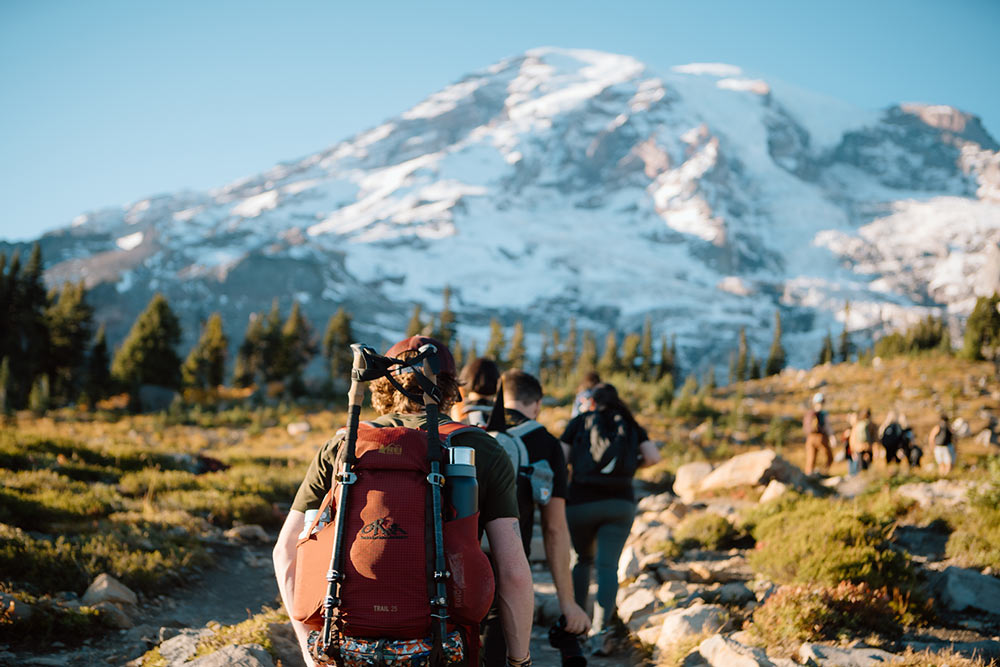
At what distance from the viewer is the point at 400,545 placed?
224 centimetres

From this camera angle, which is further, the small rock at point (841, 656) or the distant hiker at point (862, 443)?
the distant hiker at point (862, 443)

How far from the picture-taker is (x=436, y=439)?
2.34 metres

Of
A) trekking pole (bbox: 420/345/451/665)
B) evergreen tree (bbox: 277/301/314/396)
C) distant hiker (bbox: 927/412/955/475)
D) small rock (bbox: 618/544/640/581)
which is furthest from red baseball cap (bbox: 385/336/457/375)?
evergreen tree (bbox: 277/301/314/396)

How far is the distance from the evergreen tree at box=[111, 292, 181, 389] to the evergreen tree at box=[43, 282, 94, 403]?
110 inches

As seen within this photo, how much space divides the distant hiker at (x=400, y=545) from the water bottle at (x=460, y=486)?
1 cm

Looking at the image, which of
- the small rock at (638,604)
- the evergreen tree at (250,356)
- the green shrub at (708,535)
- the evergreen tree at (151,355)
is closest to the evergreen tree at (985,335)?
the green shrub at (708,535)

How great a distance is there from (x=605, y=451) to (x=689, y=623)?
1557 mm

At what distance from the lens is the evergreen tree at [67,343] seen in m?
46.7

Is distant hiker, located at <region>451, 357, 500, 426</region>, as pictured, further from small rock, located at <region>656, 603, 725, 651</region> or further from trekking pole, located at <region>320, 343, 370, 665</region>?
small rock, located at <region>656, 603, 725, 651</region>

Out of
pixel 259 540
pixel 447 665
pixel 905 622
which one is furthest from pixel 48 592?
pixel 905 622

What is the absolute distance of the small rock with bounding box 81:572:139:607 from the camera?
230 inches

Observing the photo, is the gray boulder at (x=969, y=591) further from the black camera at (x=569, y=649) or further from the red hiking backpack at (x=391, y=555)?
the red hiking backpack at (x=391, y=555)

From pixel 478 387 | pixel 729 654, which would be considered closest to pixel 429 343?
pixel 478 387

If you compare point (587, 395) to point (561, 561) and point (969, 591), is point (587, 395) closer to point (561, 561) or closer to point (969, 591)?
point (561, 561)
